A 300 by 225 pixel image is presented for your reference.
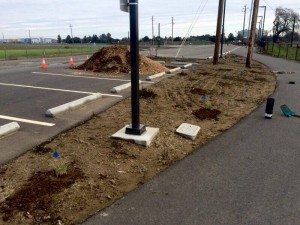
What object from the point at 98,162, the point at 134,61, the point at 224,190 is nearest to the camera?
the point at 224,190

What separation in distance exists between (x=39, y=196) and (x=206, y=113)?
5.45 meters

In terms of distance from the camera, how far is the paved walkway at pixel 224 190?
338 centimetres

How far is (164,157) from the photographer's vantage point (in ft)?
16.7

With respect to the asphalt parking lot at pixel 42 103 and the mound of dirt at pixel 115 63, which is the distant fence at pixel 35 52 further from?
the asphalt parking lot at pixel 42 103

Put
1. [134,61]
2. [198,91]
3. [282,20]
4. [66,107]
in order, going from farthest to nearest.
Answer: [282,20]
[198,91]
[66,107]
[134,61]

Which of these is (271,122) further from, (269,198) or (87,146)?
(87,146)

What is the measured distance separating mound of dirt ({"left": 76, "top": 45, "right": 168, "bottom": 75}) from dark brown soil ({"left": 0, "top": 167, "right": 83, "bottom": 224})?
1230 cm

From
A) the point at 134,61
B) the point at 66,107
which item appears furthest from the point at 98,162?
the point at 66,107

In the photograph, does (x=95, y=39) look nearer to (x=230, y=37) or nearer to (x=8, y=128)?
(x=230, y=37)

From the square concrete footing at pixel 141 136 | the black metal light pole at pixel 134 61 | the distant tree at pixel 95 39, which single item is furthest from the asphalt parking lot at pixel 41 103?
the distant tree at pixel 95 39

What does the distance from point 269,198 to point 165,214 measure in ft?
4.87

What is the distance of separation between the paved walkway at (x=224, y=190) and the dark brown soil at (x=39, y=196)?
1.92 feet

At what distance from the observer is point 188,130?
630cm

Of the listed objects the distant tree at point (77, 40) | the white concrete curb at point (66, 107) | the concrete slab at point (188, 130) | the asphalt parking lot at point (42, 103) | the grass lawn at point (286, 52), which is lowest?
the concrete slab at point (188, 130)
